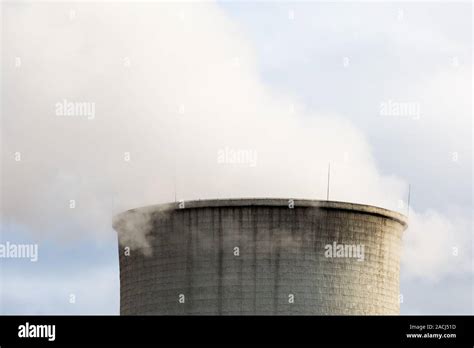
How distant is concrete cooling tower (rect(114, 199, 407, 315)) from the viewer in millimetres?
78625

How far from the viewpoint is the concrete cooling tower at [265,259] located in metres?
78.6

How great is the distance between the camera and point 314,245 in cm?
7881

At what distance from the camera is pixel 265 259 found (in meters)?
79.0

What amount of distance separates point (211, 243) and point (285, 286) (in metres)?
4.36
